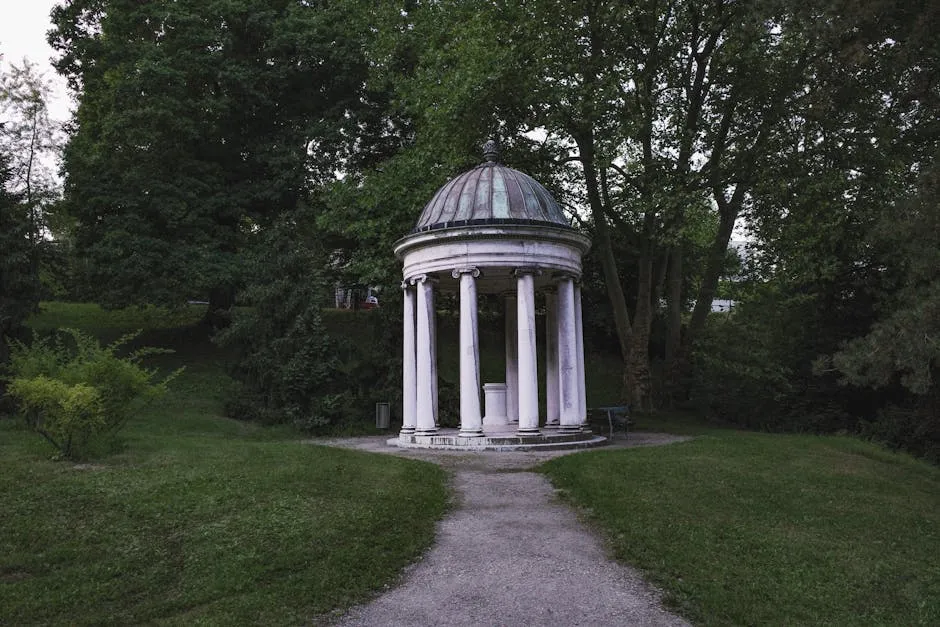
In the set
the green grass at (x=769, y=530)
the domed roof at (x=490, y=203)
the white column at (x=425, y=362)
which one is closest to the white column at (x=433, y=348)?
the white column at (x=425, y=362)

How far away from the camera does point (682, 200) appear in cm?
2166

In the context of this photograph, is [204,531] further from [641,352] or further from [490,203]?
[641,352]

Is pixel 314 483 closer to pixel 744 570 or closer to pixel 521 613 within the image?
pixel 521 613

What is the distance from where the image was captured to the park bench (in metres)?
20.0

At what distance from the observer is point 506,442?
1791cm

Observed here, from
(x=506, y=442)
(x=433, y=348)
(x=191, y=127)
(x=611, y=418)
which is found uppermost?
(x=191, y=127)

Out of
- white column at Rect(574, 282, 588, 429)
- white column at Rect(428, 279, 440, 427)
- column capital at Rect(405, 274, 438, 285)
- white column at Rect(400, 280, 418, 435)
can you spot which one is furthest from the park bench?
column capital at Rect(405, 274, 438, 285)

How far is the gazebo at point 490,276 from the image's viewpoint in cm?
1841

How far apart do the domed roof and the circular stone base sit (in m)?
5.29

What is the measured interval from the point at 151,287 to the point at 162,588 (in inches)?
930

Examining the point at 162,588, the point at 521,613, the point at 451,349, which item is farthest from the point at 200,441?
the point at 451,349

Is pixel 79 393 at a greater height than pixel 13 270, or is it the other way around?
pixel 13 270

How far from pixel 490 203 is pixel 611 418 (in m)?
6.90

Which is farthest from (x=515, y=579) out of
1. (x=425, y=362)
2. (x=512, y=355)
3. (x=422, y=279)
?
(x=512, y=355)
